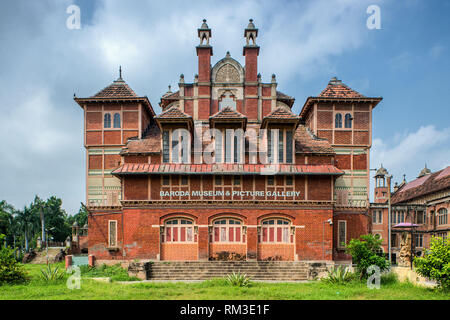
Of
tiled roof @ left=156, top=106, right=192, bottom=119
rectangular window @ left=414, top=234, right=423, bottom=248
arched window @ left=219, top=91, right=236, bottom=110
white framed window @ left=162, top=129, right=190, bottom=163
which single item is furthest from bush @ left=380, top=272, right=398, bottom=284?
rectangular window @ left=414, top=234, right=423, bottom=248

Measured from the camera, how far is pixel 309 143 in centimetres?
2809

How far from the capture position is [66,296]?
16.4 meters

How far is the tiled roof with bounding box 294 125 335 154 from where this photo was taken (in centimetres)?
2734

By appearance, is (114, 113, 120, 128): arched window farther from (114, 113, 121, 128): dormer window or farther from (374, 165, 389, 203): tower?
(374, 165, 389, 203): tower

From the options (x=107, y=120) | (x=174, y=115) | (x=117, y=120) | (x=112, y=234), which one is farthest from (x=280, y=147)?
(x=107, y=120)

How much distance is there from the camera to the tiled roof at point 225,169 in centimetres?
2572

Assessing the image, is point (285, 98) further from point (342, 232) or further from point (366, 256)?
point (366, 256)

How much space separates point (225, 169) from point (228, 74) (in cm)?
859

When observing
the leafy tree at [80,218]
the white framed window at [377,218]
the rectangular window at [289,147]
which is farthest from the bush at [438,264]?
the leafy tree at [80,218]

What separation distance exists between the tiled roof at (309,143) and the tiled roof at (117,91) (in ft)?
42.4

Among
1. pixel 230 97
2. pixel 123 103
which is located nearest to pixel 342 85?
pixel 230 97
